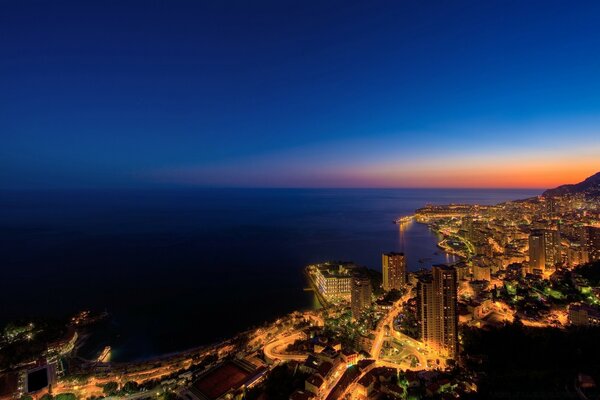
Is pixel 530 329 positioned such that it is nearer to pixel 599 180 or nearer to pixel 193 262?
pixel 193 262

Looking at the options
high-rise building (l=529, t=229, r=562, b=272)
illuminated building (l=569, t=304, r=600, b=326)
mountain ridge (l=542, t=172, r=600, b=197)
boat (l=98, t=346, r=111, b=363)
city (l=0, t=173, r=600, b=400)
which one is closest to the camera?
city (l=0, t=173, r=600, b=400)

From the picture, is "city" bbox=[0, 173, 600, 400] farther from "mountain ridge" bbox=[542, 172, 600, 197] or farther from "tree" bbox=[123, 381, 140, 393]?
"mountain ridge" bbox=[542, 172, 600, 197]

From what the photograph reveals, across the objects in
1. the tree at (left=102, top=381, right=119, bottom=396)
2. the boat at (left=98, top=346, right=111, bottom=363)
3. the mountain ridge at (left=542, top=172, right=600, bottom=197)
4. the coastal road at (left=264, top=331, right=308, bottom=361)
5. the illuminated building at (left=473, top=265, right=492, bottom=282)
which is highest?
the mountain ridge at (left=542, top=172, right=600, bottom=197)

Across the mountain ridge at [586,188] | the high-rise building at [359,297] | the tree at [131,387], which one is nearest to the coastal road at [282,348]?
the high-rise building at [359,297]

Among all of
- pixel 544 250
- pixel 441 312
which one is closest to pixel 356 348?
pixel 441 312

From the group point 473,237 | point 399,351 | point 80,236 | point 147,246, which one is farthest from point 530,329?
point 80,236

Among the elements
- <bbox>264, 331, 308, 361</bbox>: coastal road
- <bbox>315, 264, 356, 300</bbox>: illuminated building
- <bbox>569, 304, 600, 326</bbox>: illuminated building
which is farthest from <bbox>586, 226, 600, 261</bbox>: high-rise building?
<bbox>264, 331, 308, 361</bbox>: coastal road
